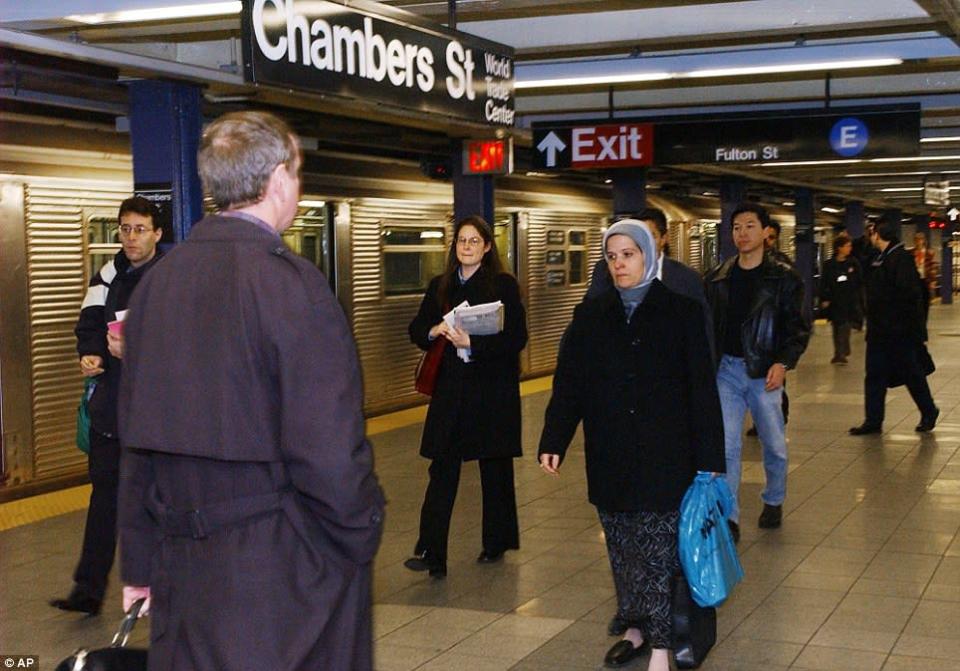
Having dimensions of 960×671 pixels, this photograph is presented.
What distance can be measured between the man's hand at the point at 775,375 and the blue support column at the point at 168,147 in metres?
3.41

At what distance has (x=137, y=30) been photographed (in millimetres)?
8141

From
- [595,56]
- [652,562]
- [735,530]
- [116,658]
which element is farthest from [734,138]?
[116,658]

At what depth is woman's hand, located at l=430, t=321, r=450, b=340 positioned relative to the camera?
232 inches

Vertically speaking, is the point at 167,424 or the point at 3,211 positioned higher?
the point at 3,211

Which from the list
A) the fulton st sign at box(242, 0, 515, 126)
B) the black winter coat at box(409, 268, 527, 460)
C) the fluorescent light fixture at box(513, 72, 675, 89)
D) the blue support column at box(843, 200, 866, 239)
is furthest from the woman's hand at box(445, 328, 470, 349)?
the blue support column at box(843, 200, 866, 239)

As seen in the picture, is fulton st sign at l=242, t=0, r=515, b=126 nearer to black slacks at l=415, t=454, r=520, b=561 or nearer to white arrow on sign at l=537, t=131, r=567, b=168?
black slacks at l=415, t=454, r=520, b=561

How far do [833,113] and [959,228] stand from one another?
2811 centimetres

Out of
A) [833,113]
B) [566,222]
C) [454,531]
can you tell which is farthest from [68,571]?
[566,222]

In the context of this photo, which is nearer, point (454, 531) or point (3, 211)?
point (454, 531)

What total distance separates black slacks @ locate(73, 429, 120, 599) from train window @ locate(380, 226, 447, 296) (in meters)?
8.10

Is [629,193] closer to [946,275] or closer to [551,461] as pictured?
[551,461]

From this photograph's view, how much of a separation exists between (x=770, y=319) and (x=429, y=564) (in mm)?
2219

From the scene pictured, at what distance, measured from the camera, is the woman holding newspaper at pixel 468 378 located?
599cm

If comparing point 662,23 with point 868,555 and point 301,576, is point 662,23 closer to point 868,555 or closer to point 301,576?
point 868,555
